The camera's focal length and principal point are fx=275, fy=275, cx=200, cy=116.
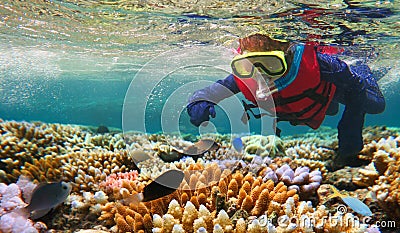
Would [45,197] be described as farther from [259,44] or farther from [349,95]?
[259,44]

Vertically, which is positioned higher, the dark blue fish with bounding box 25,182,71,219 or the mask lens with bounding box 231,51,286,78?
the mask lens with bounding box 231,51,286,78

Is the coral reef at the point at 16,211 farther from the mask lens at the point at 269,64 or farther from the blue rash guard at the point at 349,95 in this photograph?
the mask lens at the point at 269,64

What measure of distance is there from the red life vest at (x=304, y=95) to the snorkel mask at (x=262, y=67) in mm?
385

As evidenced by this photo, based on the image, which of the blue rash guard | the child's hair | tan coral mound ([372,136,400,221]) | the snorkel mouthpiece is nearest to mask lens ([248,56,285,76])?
the snorkel mouthpiece

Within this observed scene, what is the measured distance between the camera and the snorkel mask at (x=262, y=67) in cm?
362

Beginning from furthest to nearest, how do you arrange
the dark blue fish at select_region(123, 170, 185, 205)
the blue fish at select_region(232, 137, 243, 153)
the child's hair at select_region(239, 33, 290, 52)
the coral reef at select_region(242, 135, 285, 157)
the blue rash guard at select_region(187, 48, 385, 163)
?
the child's hair at select_region(239, 33, 290, 52) < the coral reef at select_region(242, 135, 285, 157) < the blue rash guard at select_region(187, 48, 385, 163) < the blue fish at select_region(232, 137, 243, 153) < the dark blue fish at select_region(123, 170, 185, 205)

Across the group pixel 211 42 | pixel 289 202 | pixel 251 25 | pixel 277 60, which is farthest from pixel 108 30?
pixel 289 202

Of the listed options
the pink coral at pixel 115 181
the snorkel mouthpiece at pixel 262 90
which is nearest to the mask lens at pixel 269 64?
the snorkel mouthpiece at pixel 262 90

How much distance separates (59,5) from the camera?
28.2ft

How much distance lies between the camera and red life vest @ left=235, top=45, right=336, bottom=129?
4.83m

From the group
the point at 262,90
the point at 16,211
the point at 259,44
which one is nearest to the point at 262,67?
the point at 262,90

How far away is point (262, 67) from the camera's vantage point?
12.4 feet

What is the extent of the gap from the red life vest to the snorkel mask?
385 mm

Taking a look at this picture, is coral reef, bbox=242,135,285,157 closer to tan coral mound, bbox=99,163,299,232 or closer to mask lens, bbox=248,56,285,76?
tan coral mound, bbox=99,163,299,232
